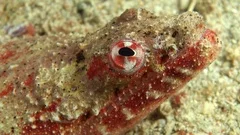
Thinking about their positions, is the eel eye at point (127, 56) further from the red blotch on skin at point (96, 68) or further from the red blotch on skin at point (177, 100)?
the red blotch on skin at point (177, 100)

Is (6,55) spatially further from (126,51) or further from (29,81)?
(126,51)

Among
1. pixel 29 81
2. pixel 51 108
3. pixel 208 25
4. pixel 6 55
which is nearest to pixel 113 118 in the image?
pixel 51 108

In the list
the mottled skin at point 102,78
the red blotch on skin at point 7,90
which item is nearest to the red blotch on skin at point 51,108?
the mottled skin at point 102,78

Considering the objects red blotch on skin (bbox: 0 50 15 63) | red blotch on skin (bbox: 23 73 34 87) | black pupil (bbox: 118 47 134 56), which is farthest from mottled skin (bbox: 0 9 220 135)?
red blotch on skin (bbox: 0 50 15 63)

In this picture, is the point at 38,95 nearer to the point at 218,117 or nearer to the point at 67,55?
the point at 67,55

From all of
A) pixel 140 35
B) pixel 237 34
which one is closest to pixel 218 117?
pixel 237 34

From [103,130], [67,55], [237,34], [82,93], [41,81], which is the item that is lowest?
[103,130]

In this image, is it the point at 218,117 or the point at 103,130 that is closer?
the point at 103,130
